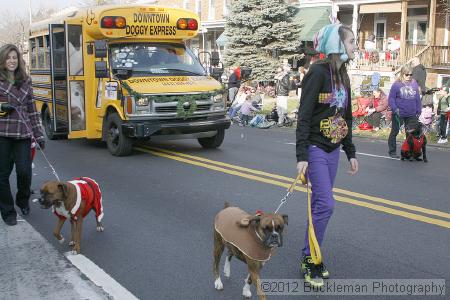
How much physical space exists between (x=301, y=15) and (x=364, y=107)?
50.6ft

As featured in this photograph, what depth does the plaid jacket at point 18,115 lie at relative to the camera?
237 inches

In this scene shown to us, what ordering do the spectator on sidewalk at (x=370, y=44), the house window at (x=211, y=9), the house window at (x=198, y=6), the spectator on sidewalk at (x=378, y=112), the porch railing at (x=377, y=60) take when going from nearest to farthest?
the spectator on sidewalk at (x=378, y=112)
the porch railing at (x=377, y=60)
the spectator on sidewalk at (x=370, y=44)
the house window at (x=211, y=9)
the house window at (x=198, y=6)

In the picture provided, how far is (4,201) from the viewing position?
243 inches

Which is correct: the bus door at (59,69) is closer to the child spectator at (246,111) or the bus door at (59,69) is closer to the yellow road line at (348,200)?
the yellow road line at (348,200)

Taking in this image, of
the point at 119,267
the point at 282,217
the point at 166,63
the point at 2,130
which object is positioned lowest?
the point at 119,267

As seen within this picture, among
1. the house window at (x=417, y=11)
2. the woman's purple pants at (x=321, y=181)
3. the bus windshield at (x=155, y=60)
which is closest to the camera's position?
the woman's purple pants at (x=321, y=181)

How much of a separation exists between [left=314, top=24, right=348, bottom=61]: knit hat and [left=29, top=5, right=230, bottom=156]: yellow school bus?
248 inches

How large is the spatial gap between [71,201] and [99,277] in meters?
0.90

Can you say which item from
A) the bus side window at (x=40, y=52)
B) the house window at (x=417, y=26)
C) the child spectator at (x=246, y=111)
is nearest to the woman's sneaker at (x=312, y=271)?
the bus side window at (x=40, y=52)

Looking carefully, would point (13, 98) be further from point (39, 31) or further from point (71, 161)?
point (39, 31)

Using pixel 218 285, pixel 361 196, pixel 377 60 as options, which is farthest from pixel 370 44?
pixel 218 285

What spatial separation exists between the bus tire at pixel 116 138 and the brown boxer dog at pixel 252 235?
22.1 ft

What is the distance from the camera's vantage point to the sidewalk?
427 centimetres

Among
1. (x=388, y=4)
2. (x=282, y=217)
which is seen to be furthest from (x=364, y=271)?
(x=388, y=4)
